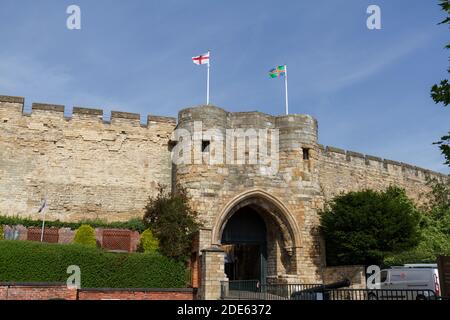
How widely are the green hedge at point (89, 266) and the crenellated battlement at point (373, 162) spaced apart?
10247 mm

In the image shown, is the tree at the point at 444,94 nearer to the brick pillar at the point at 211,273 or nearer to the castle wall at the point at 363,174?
the brick pillar at the point at 211,273

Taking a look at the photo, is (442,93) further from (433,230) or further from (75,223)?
(433,230)

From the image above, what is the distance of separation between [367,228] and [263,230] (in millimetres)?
4238

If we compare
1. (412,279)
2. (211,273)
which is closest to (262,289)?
(211,273)

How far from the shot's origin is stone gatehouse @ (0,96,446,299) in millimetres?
16922

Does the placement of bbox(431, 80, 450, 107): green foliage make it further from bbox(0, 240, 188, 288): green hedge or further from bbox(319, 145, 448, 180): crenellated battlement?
bbox(319, 145, 448, 180): crenellated battlement

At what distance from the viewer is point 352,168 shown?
2275 cm

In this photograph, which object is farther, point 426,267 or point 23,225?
point 23,225

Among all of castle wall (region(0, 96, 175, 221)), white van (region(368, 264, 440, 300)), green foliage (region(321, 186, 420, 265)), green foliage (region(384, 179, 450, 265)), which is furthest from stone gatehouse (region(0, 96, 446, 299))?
white van (region(368, 264, 440, 300))

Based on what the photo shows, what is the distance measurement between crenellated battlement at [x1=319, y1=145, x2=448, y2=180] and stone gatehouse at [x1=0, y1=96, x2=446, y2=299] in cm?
329
